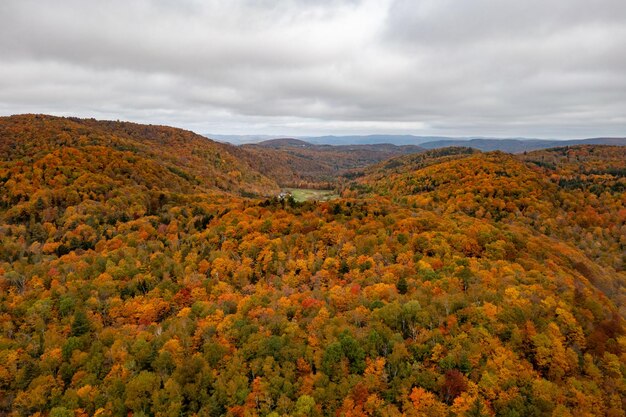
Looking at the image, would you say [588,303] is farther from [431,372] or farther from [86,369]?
[86,369]

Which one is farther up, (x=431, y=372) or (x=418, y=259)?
(x=418, y=259)

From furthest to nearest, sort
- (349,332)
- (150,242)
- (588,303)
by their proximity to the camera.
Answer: (150,242) < (588,303) < (349,332)

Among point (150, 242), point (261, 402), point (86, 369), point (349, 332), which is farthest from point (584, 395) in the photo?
point (150, 242)

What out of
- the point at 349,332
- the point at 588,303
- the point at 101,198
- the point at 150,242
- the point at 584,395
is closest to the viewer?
the point at 584,395

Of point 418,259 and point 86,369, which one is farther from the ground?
point 418,259

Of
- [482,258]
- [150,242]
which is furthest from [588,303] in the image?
[150,242]

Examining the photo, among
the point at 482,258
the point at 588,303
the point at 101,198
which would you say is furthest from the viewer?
the point at 101,198

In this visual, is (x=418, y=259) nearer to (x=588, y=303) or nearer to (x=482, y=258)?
(x=482, y=258)

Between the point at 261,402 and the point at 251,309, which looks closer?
the point at 261,402

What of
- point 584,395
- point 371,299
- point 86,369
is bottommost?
point 86,369
